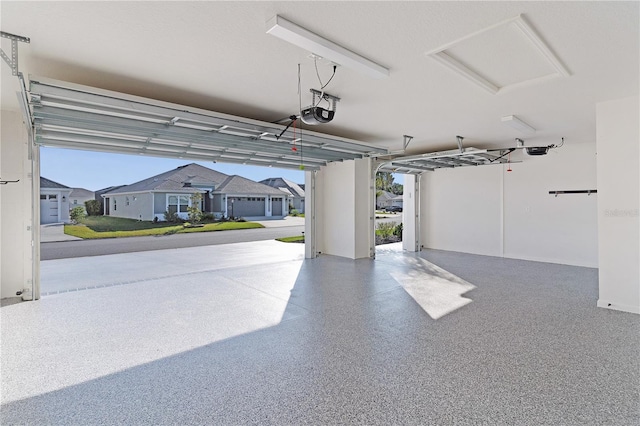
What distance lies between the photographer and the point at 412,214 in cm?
909

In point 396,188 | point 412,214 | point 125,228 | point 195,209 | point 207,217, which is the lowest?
point 125,228

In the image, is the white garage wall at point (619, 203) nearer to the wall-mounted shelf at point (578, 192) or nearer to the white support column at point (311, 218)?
the wall-mounted shelf at point (578, 192)

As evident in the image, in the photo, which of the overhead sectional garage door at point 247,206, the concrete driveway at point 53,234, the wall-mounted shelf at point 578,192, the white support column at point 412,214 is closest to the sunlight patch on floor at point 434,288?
the white support column at point 412,214

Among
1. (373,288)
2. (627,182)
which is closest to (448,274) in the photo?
(373,288)

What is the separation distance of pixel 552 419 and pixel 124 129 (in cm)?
500

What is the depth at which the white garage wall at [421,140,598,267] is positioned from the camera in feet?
22.1

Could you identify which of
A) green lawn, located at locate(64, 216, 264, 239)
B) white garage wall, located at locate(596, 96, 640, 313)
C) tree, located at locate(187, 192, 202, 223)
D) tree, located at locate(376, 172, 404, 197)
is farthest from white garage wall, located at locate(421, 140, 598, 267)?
tree, located at locate(376, 172, 404, 197)

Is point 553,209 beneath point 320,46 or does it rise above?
beneath

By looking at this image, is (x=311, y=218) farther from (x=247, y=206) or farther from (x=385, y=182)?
(x=385, y=182)

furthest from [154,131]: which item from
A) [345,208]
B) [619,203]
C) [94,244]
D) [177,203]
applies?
[177,203]

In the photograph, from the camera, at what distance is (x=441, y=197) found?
909cm

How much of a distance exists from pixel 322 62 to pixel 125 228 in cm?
1590

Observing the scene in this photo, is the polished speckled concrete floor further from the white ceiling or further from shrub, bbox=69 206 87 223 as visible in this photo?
shrub, bbox=69 206 87 223

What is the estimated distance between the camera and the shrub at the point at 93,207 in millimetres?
15969
